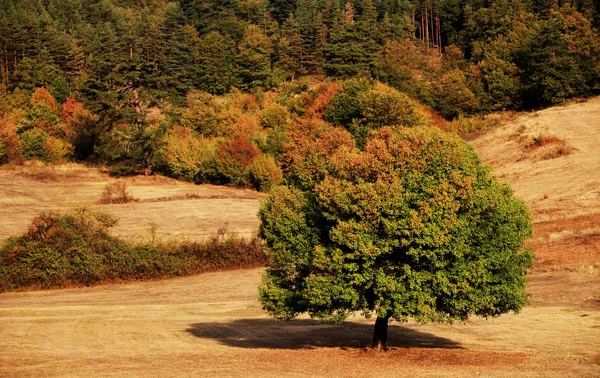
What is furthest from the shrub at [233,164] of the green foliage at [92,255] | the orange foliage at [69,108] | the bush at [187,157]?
the orange foliage at [69,108]

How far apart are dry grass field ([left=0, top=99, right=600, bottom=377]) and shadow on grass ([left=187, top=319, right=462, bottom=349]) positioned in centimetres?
10

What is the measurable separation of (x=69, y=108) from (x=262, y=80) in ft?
134

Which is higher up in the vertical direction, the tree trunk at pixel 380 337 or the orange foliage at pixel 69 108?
the orange foliage at pixel 69 108

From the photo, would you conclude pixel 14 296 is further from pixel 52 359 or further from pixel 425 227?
pixel 425 227

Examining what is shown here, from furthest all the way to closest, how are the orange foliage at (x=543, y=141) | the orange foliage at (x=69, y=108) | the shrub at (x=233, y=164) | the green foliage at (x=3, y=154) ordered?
the orange foliage at (x=69, y=108)
the green foliage at (x=3, y=154)
the shrub at (x=233, y=164)
the orange foliage at (x=543, y=141)

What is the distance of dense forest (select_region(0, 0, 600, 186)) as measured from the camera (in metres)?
111

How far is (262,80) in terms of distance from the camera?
158875mm

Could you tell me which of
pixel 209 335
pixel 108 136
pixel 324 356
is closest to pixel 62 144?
pixel 108 136

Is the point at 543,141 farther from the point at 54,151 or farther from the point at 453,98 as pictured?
the point at 54,151

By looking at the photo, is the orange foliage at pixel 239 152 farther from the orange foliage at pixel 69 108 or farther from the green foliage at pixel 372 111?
the orange foliage at pixel 69 108

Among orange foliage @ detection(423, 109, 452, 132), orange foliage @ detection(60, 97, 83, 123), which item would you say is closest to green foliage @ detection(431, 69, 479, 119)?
orange foliage @ detection(423, 109, 452, 132)

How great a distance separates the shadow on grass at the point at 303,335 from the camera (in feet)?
126

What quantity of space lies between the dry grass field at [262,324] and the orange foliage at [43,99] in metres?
46.6

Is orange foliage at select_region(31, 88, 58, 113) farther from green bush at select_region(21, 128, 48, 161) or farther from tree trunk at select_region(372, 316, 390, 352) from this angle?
tree trunk at select_region(372, 316, 390, 352)
